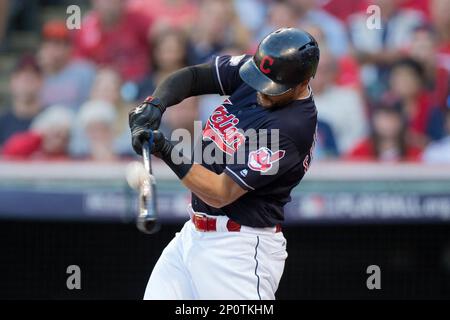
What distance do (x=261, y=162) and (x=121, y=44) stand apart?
305 centimetres

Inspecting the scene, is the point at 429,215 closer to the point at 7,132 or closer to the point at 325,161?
the point at 325,161

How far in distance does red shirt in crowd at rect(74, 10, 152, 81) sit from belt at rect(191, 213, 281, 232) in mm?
2579

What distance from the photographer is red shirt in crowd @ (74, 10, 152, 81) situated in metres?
5.93

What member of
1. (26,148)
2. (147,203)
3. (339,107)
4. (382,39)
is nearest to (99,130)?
(26,148)

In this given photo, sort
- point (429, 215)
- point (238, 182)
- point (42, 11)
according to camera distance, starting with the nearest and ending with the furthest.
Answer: point (238, 182), point (429, 215), point (42, 11)

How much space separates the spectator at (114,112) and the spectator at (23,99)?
37 cm

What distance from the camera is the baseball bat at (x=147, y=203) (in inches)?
114

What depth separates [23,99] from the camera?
5.90 metres

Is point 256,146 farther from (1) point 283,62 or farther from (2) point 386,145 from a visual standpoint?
(2) point 386,145

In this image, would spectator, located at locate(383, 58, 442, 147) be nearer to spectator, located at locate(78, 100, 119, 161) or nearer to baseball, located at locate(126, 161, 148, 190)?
spectator, located at locate(78, 100, 119, 161)

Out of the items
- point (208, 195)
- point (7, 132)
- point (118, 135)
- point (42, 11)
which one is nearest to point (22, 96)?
point (7, 132)

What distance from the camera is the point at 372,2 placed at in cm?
600

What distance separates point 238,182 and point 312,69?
52 centimetres

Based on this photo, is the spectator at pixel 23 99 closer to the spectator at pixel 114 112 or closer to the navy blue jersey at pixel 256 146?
the spectator at pixel 114 112
